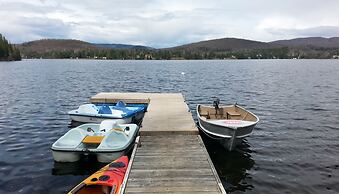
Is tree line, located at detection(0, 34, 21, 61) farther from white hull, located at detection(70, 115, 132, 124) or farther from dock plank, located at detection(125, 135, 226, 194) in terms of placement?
dock plank, located at detection(125, 135, 226, 194)

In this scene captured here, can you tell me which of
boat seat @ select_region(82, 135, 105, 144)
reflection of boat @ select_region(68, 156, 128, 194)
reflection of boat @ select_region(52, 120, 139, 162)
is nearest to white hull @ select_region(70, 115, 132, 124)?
reflection of boat @ select_region(52, 120, 139, 162)

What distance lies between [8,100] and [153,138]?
25023mm

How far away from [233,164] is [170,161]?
4560 millimetres

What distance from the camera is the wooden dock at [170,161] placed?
30.2 ft

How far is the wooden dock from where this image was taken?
9.21m

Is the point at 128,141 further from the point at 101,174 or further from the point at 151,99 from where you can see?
the point at 151,99

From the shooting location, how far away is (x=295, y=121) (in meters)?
23.2

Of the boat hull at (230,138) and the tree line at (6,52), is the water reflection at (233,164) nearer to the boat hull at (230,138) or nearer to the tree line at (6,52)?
the boat hull at (230,138)

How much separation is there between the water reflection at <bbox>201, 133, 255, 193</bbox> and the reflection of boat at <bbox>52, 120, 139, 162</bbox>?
4438 millimetres

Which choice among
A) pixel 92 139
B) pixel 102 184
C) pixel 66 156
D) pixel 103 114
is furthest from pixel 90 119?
pixel 102 184

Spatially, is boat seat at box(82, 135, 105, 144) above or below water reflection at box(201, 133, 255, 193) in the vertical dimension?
above

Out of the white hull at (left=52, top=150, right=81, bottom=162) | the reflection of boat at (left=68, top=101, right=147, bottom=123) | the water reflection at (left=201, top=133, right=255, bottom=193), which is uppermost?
the reflection of boat at (left=68, top=101, right=147, bottom=123)

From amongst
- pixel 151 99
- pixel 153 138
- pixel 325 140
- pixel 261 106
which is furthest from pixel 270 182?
pixel 261 106

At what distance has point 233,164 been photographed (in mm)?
14586
